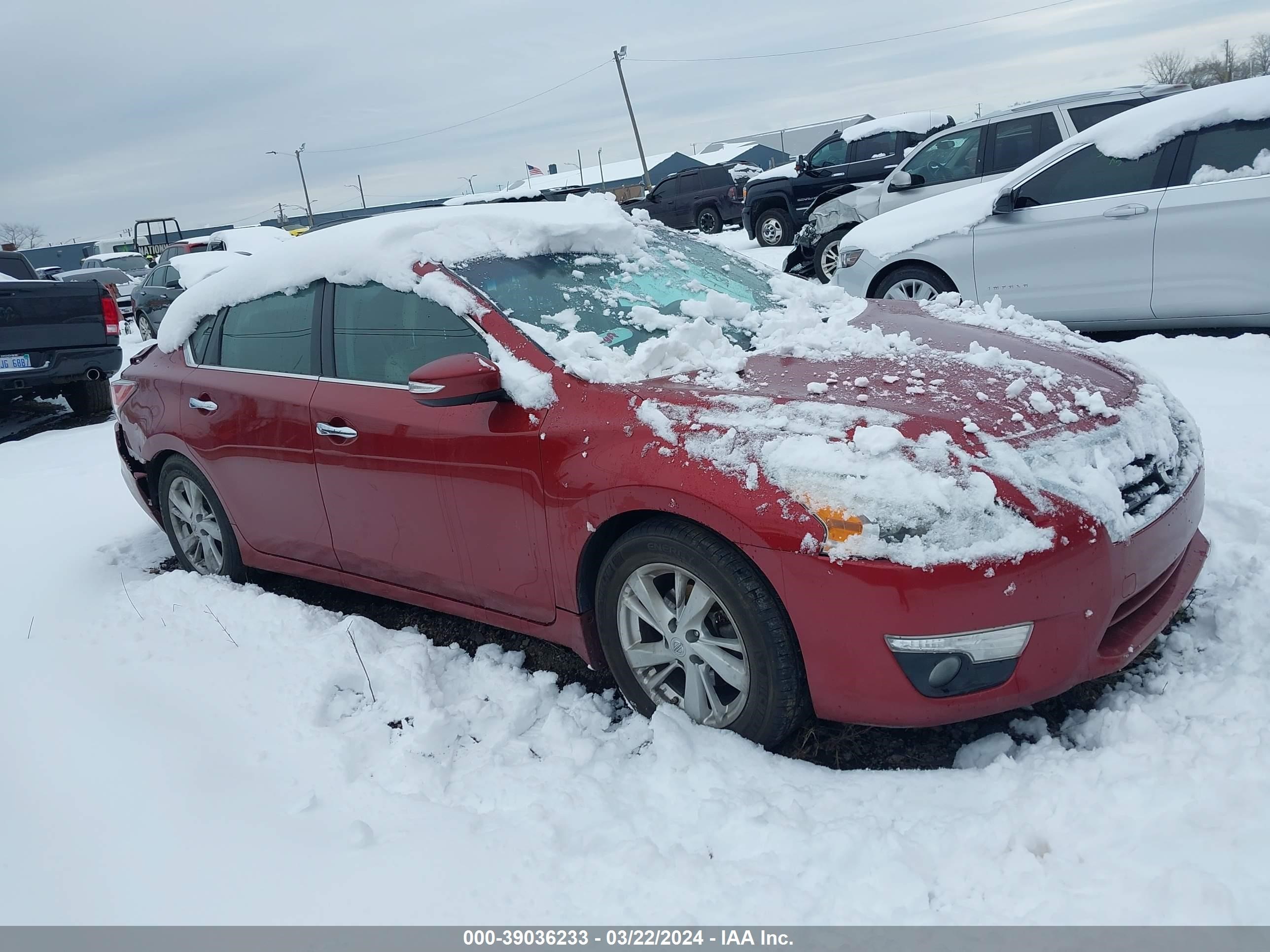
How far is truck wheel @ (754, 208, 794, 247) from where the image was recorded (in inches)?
646

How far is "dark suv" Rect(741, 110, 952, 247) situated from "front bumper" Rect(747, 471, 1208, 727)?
12.2m

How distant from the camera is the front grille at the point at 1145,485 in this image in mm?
2502

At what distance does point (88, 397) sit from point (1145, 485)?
32.6ft

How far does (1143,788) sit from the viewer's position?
221 cm

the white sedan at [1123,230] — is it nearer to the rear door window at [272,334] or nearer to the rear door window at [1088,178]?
the rear door window at [1088,178]

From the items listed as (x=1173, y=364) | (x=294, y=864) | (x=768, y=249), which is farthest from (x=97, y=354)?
(x=768, y=249)

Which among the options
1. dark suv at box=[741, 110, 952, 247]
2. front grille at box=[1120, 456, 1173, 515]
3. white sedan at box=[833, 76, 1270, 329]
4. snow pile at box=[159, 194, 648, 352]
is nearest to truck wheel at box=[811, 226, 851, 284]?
dark suv at box=[741, 110, 952, 247]

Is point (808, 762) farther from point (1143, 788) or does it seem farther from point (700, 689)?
point (1143, 788)

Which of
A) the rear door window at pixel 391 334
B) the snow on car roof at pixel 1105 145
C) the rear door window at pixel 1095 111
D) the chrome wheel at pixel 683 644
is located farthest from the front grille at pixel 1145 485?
the rear door window at pixel 1095 111

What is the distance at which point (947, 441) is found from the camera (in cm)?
242

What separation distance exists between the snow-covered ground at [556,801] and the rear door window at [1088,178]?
349 centimetres

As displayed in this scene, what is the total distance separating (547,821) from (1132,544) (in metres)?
1.69

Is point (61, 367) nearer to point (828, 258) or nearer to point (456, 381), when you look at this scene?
point (456, 381)

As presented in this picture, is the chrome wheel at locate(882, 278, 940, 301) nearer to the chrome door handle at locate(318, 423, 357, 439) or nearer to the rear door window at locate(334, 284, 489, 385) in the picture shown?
the rear door window at locate(334, 284, 489, 385)
